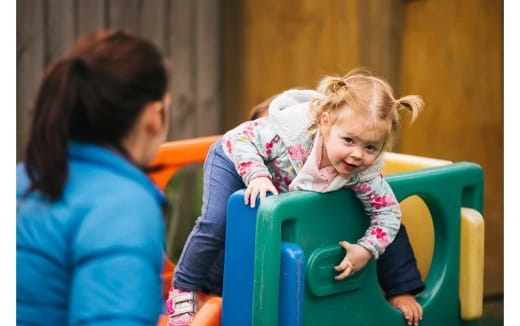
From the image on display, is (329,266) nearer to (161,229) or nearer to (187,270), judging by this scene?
(187,270)

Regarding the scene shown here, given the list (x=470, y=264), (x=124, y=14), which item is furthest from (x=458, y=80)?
(x=124, y=14)

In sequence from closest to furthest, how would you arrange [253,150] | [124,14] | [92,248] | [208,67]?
1. [92,248]
2. [253,150]
3. [124,14]
4. [208,67]

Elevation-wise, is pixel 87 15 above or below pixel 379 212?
above

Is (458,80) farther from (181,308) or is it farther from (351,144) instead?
(181,308)

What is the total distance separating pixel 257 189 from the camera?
1.34 m

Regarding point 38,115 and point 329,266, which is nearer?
point 38,115

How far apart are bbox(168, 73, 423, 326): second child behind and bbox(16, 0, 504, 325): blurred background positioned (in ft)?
1.92

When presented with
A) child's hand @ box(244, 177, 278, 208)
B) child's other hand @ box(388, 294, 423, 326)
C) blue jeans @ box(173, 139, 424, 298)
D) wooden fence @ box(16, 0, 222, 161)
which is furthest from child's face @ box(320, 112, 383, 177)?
wooden fence @ box(16, 0, 222, 161)

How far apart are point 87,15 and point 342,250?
3.87 feet

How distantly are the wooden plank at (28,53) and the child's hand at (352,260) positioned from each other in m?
1.07
